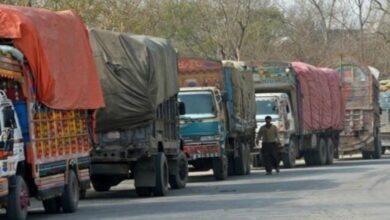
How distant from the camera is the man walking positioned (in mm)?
34375

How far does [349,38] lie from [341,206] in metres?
58.4

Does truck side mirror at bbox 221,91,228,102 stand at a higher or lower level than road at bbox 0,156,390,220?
higher

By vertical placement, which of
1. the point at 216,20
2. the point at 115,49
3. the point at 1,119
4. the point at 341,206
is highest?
the point at 216,20

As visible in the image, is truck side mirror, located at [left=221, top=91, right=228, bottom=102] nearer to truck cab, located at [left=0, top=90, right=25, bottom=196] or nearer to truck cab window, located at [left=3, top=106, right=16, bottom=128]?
truck cab, located at [left=0, top=90, right=25, bottom=196]

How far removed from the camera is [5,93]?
1820 centimetres

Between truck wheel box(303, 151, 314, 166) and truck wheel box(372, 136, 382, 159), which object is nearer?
truck wheel box(303, 151, 314, 166)

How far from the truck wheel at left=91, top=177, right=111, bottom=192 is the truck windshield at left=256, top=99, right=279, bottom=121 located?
1171 centimetres

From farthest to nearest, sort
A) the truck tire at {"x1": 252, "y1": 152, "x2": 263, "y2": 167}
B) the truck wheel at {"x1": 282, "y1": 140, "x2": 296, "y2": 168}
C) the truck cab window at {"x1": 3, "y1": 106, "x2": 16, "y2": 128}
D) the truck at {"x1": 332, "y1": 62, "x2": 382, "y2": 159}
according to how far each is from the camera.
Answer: the truck at {"x1": 332, "y1": 62, "x2": 382, "y2": 159} < the truck tire at {"x1": 252, "y1": 152, "x2": 263, "y2": 167} < the truck wheel at {"x1": 282, "y1": 140, "x2": 296, "y2": 168} < the truck cab window at {"x1": 3, "y1": 106, "x2": 16, "y2": 128}

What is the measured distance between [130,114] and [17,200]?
20.1 ft

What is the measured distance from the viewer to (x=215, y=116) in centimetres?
3041

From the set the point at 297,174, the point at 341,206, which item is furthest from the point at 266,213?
the point at 297,174

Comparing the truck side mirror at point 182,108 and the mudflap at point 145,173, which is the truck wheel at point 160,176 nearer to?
the mudflap at point 145,173

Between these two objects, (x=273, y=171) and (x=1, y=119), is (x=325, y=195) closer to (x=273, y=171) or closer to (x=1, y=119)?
(x=1, y=119)

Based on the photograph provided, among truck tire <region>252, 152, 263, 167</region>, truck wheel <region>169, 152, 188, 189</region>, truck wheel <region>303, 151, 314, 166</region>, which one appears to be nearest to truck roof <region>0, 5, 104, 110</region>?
truck wheel <region>169, 152, 188, 189</region>
